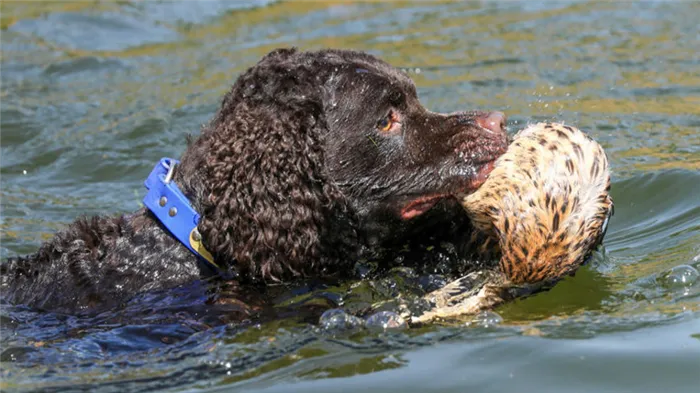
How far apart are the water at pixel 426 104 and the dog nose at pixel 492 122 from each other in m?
0.86

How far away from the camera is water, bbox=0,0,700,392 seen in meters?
4.45

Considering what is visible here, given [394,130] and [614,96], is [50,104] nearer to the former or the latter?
[614,96]

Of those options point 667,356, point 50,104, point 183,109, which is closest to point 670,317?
point 667,356

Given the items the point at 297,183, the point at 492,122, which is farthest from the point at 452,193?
the point at 297,183

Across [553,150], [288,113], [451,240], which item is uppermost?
[288,113]

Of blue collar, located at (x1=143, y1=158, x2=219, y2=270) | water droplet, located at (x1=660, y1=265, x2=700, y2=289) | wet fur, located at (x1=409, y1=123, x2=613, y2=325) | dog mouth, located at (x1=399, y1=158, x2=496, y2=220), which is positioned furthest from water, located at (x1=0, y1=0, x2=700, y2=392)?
dog mouth, located at (x1=399, y1=158, x2=496, y2=220)

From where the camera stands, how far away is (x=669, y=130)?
8.74 metres

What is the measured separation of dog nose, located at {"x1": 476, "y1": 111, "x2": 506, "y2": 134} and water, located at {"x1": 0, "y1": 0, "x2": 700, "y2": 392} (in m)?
0.86

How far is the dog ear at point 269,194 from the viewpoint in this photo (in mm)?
4988

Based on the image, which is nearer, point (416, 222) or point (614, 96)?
point (416, 222)

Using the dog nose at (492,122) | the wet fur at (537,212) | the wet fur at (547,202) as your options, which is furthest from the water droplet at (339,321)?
the dog nose at (492,122)

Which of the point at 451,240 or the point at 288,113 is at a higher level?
the point at 288,113

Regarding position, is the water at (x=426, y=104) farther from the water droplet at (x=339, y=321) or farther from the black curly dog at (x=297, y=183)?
the black curly dog at (x=297, y=183)

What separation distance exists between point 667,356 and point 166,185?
99.2 inches
